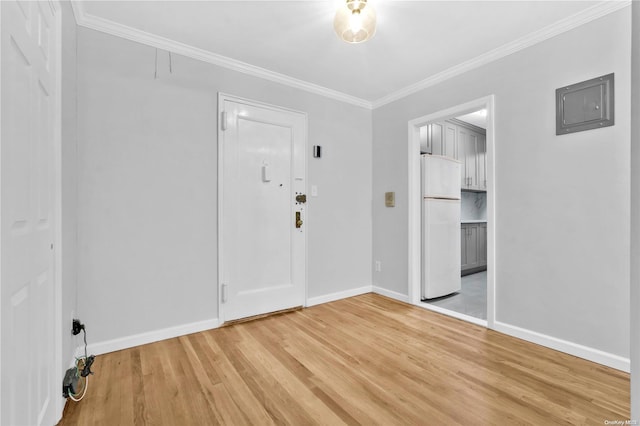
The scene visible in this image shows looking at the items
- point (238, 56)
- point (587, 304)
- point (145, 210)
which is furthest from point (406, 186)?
point (145, 210)

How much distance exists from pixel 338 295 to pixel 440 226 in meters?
1.52

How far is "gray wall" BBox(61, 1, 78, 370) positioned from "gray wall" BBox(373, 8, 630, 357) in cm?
313

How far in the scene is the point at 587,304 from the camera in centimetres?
215

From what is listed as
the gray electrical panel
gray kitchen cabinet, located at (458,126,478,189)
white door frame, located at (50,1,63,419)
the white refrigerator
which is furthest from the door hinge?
gray kitchen cabinet, located at (458,126,478,189)

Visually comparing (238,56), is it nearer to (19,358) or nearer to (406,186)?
(406,186)

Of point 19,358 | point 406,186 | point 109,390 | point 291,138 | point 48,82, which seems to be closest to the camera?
point 19,358

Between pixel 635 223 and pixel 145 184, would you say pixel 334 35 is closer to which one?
pixel 145 184

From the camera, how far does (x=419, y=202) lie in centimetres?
349

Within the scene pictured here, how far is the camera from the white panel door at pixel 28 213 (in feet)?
3.14

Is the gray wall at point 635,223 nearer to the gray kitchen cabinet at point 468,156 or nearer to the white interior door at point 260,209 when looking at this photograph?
the white interior door at point 260,209

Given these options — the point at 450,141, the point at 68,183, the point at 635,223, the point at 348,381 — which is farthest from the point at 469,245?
the point at 68,183

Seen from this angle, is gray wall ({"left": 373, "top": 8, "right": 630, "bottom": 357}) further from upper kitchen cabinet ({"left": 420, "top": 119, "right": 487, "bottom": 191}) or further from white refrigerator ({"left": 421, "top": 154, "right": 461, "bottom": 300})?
upper kitchen cabinet ({"left": 420, "top": 119, "right": 487, "bottom": 191})

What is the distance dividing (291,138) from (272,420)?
2520 mm

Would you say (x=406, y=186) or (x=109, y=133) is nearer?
(x=109, y=133)
